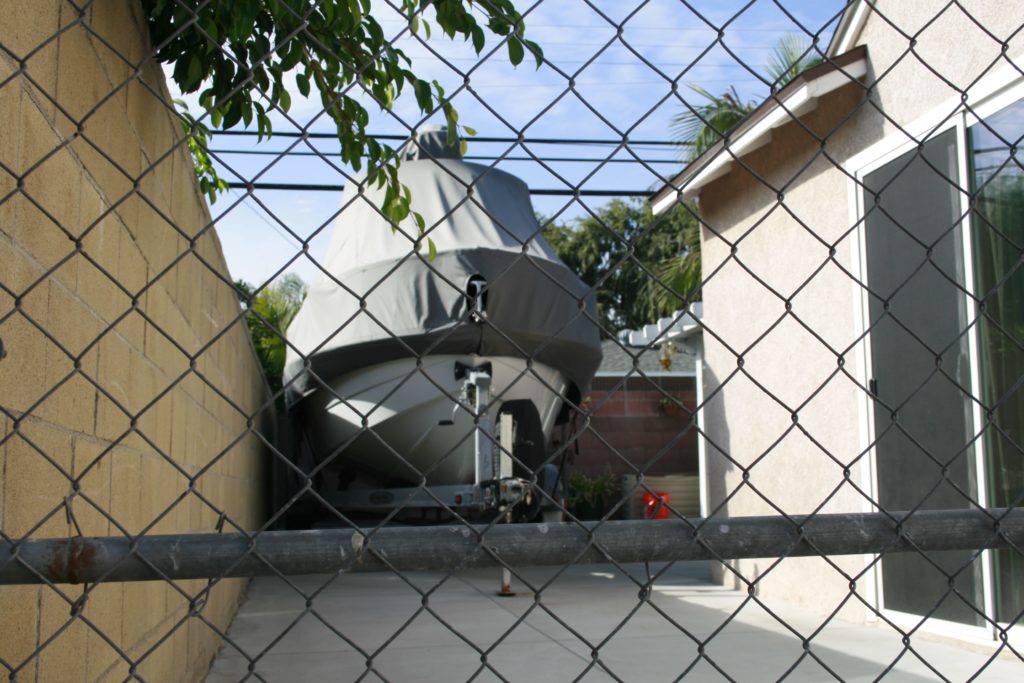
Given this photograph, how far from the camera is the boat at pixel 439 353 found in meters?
7.55

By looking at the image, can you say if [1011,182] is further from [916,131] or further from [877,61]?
[877,61]

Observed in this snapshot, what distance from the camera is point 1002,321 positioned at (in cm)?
489

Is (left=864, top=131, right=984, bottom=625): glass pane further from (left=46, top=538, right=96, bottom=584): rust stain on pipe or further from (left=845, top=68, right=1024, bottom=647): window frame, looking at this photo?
(left=46, top=538, right=96, bottom=584): rust stain on pipe

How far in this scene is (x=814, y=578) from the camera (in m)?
6.63

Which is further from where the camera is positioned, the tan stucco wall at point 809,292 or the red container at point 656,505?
the tan stucco wall at point 809,292

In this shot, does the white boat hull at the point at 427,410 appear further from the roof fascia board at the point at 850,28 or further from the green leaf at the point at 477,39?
the green leaf at the point at 477,39

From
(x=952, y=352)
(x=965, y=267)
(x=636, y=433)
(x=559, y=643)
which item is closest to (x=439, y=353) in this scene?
(x=559, y=643)

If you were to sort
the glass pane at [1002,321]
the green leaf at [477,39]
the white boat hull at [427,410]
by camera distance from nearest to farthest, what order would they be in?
the green leaf at [477,39], the glass pane at [1002,321], the white boat hull at [427,410]

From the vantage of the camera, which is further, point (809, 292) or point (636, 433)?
point (636, 433)

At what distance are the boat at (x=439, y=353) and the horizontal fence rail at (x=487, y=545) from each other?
502 centimetres

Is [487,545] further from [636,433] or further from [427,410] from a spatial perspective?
[636,433]

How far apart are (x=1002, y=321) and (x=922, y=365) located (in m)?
0.60

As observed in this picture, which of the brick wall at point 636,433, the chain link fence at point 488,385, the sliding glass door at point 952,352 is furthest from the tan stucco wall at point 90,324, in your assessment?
the brick wall at point 636,433

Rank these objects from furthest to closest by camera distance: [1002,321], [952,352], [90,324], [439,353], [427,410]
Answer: [427,410] < [439,353] < [952,352] < [1002,321] < [90,324]
